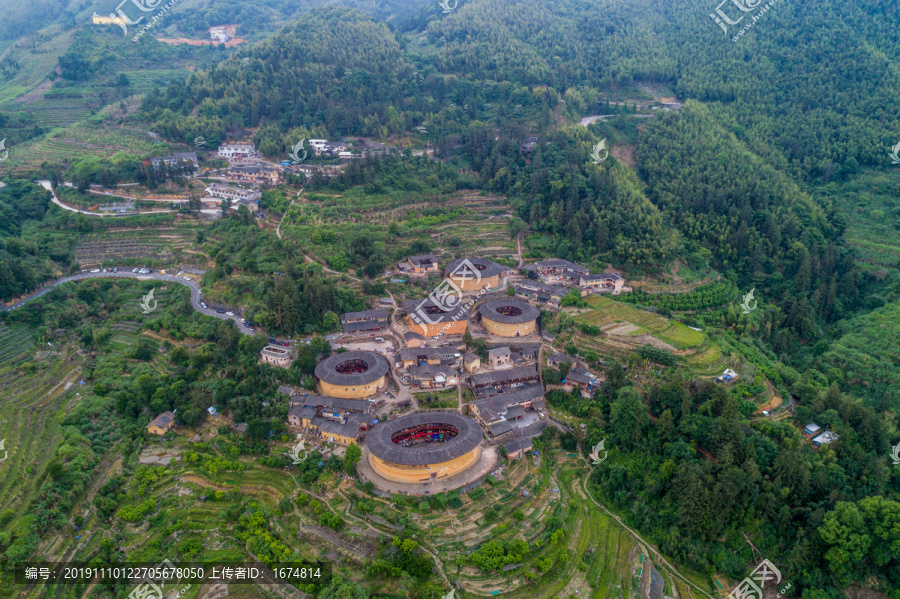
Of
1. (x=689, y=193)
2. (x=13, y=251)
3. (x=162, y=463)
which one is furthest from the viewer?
(x=689, y=193)

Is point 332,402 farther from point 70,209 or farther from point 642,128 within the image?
point 642,128

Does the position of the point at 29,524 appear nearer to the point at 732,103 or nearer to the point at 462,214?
the point at 462,214

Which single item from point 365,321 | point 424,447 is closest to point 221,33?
point 365,321

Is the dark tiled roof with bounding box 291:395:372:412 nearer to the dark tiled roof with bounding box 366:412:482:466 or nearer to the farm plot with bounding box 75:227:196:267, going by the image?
the dark tiled roof with bounding box 366:412:482:466

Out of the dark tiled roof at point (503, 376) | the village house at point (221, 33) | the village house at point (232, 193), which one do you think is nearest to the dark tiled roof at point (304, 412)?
the dark tiled roof at point (503, 376)

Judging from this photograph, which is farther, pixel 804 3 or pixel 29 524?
pixel 804 3

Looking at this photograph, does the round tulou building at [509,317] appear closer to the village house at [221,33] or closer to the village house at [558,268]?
the village house at [558,268]

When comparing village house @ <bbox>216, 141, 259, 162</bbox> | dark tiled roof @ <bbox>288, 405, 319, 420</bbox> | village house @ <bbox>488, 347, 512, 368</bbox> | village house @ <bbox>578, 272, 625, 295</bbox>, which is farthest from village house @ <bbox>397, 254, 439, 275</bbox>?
village house @ <bbox>216, 141, 259, 162</bbox>

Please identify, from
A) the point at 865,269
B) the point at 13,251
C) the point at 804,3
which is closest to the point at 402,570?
the point at 13,251
